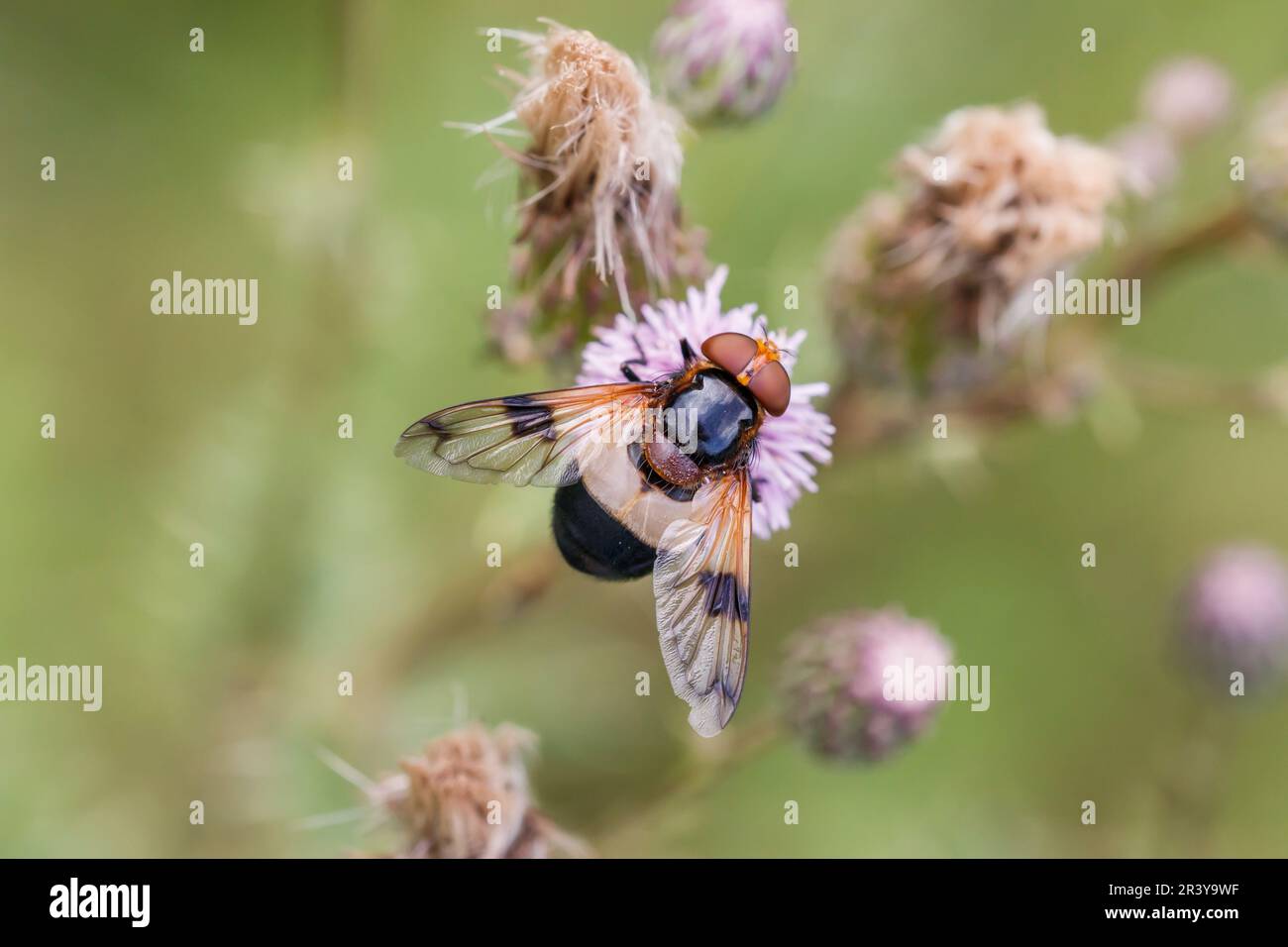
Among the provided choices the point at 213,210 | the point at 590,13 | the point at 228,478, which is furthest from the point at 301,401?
the point at 590,13
